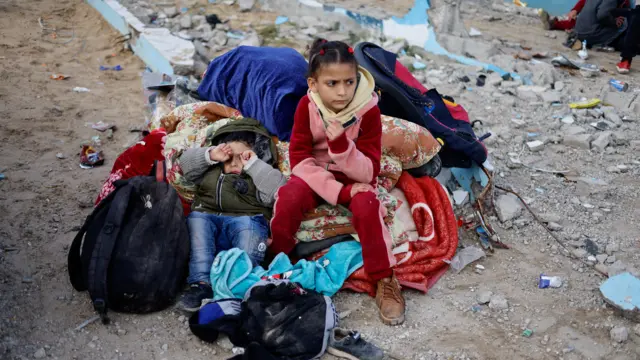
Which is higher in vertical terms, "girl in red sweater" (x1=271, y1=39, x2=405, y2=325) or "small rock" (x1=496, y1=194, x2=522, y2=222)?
"girl in red sweater" (x1=271, y1=39, x2=405, y2=325)

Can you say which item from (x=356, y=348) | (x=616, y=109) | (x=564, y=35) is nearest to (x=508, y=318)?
(x=356, y=348)

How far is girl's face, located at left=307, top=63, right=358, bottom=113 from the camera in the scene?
3.09m

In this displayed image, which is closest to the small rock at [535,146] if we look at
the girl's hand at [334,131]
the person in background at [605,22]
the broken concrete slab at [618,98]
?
the broken concrete slab at [618,98]

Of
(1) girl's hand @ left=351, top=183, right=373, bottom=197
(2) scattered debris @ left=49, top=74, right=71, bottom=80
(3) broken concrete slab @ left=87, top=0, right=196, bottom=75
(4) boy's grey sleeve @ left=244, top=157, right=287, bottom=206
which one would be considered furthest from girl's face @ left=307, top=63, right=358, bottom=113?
(2) scattered debris @ left=49, top=74, right=71, bottom=80

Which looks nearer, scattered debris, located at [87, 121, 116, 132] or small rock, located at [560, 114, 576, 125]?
scattered debris, located at [87, 121, 116, 132]

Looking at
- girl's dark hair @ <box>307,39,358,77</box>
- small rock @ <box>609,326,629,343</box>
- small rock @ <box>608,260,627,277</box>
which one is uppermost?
girl's dark hair @ <box>307,39,358,77</box>

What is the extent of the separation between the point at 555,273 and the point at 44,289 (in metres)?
2.92

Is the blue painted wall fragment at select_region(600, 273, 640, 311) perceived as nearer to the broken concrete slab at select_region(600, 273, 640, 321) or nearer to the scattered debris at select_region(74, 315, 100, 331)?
the broken concrete slab at select_region(600, 273, 640, 321)

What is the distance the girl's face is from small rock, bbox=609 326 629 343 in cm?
183

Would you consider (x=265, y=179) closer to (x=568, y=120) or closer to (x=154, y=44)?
(x=568, y=120)

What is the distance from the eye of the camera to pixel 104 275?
2729 millimetres

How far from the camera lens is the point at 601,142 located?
497cm

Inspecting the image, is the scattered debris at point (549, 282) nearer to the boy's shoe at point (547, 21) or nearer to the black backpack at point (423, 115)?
the black backpack at point (423, 115)

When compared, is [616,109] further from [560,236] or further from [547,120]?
[560,236]
